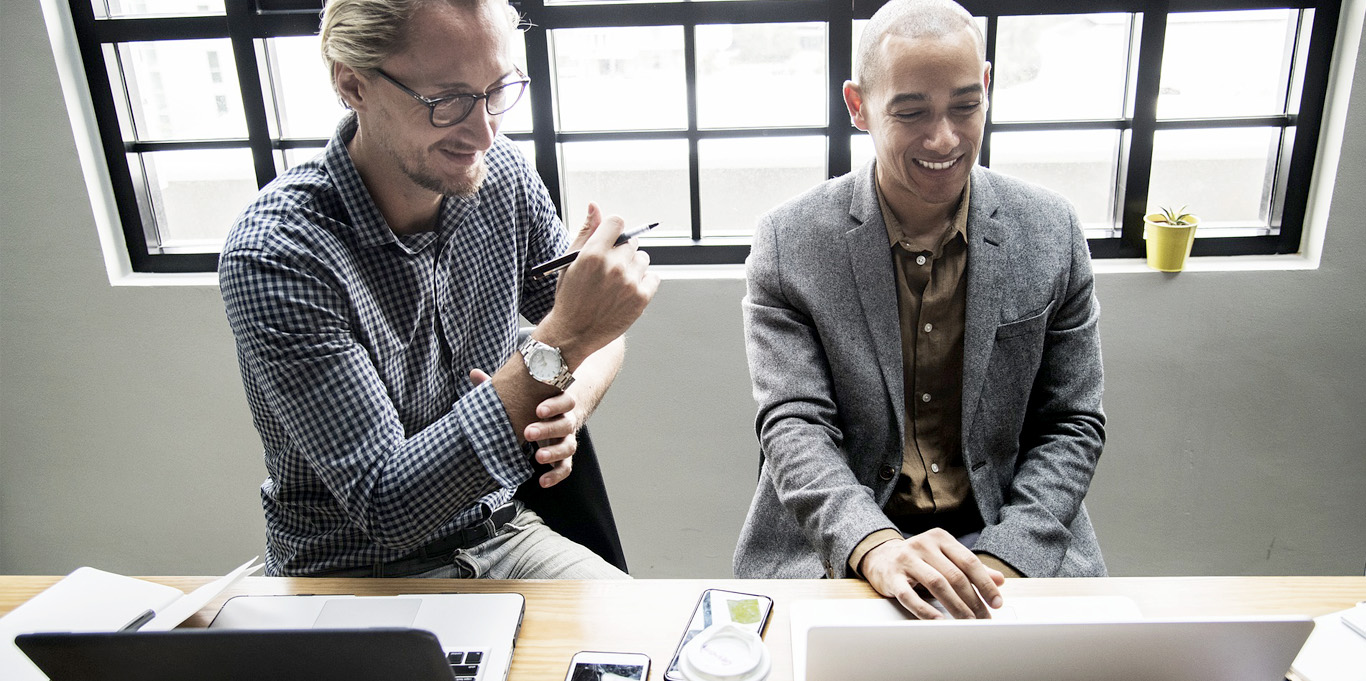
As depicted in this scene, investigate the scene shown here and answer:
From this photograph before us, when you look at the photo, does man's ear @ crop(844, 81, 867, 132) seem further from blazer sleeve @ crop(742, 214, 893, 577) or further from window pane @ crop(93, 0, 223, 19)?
window pane @ crop(93, 0, 223, 19)

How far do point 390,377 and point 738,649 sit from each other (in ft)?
2.28

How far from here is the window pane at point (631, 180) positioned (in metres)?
2.36

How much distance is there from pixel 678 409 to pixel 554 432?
1199mm

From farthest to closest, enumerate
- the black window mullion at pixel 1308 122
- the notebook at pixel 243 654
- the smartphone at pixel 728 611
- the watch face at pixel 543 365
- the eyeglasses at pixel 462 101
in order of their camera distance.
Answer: the black window mullion at pixel 1308 122, the eyeglasses at pixel 462 101, the watch face at pixel 543 365, the smartphone at pixel 728 611, the notebook at pixel 243 654

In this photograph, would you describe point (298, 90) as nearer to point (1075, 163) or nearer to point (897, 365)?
point (897, 365)

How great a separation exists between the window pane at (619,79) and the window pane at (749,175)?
16 cm

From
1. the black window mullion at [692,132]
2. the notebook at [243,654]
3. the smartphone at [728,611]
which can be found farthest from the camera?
the black window mullion at [692,132]

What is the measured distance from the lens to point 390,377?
4.28 feet

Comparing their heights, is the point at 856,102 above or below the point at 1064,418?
above

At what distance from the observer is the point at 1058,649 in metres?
0.76

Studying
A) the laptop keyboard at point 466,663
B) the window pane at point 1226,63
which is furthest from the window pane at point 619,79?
the laptop keyboard at point 466,663

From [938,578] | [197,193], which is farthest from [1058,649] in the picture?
[197,193]

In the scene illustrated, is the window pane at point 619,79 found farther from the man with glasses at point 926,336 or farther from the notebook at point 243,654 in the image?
the notebook at point 243,654

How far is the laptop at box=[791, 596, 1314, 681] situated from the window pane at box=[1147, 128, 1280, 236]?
71.7 inches
